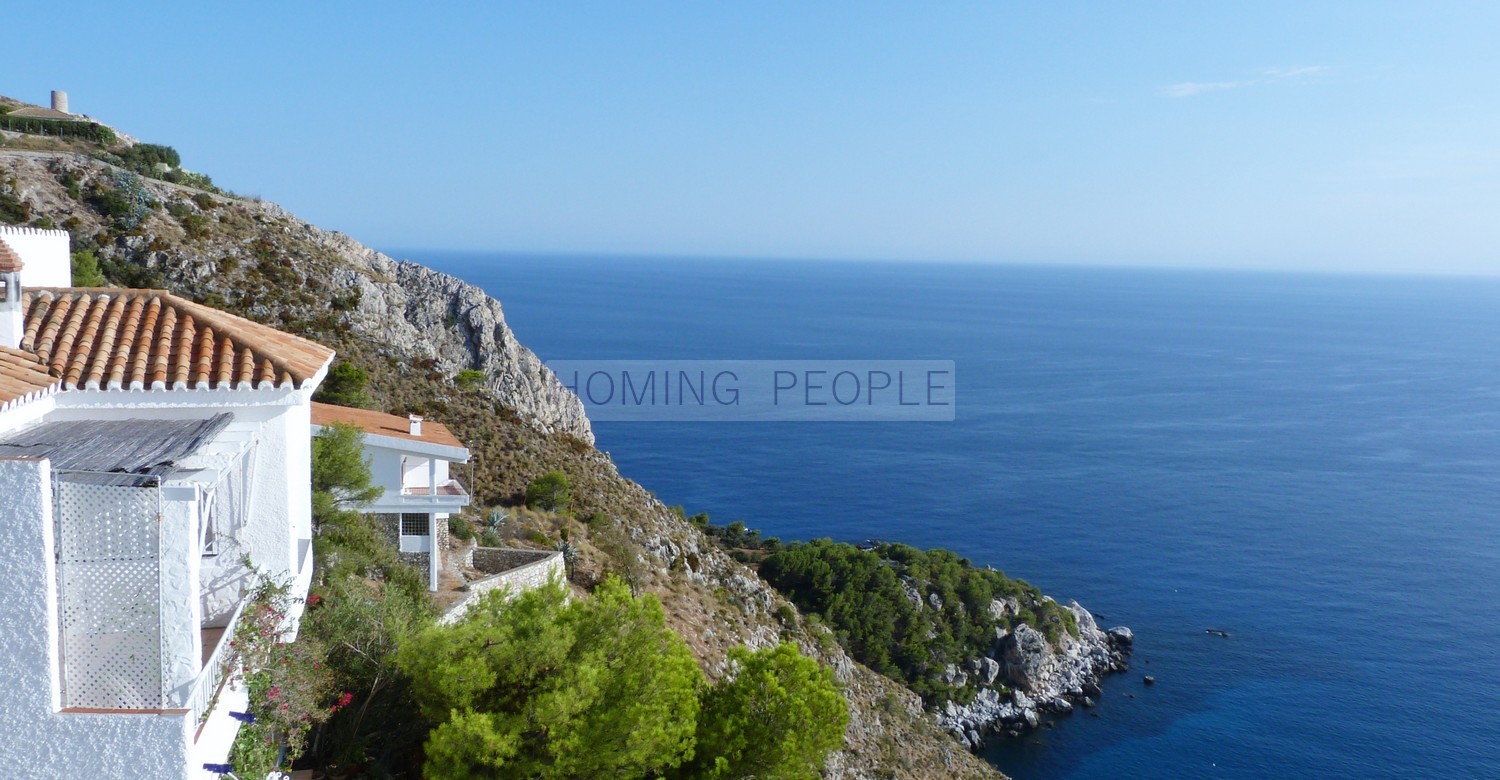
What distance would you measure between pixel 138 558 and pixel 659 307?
177 meters

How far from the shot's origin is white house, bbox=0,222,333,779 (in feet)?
22.0

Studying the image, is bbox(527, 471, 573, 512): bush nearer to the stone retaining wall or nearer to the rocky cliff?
the stone retaining wall

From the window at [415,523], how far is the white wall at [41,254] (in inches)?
349

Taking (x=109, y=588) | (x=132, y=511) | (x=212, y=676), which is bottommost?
(x=212, y=676)

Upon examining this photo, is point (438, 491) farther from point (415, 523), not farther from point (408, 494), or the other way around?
point (415, 523)

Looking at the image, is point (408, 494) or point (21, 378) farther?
point (408, 494)

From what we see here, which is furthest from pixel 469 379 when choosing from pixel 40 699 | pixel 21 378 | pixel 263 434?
pixel 40 699

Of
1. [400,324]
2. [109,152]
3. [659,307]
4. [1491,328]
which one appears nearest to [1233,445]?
[400,324]

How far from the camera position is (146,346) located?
991cm

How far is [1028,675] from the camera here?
43812mm

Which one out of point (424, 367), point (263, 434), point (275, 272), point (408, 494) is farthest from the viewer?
point (275, 272)

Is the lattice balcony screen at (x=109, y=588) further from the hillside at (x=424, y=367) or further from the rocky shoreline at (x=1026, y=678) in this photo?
the rocky shoreline at (x=1026, y=678)

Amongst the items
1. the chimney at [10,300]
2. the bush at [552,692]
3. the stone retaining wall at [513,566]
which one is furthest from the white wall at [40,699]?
the stone retaining wall at [513,566]

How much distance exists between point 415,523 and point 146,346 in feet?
35.8
